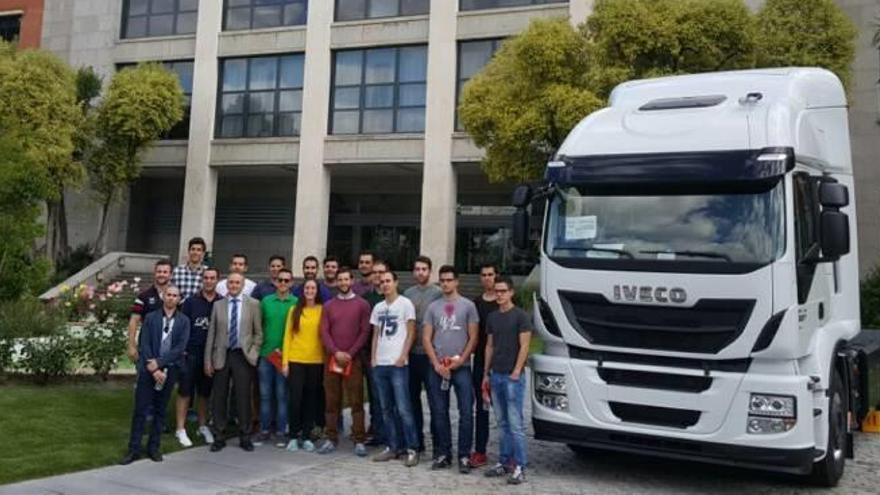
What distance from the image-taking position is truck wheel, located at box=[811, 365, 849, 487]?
6680 millimetres

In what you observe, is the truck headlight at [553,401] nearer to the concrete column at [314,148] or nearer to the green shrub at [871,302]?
the green shrub at [871,302]

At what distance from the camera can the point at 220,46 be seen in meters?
28.8

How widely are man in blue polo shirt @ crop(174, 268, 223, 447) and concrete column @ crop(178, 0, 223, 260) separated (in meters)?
21.3

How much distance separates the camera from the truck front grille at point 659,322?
6.14m

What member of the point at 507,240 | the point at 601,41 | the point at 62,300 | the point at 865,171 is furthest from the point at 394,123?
the point at 865,171

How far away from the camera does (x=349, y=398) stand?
8.11 metres

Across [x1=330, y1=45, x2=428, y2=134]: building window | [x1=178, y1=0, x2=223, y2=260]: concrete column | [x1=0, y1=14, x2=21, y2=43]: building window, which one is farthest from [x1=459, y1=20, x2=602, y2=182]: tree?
[x1=0, y1=14, x2=21, y2=43]: building window

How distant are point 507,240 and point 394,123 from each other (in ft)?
19.4

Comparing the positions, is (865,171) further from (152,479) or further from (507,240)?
(152,479)

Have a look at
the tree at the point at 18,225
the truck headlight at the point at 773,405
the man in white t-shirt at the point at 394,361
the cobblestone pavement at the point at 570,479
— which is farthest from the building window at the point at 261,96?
the truck headlight at the point at 773,405

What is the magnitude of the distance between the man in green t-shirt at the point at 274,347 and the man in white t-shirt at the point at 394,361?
41.4 inches

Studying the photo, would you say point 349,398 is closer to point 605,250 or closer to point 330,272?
point 330,272

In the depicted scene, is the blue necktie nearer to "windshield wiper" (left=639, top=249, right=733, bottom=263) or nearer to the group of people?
the group of people

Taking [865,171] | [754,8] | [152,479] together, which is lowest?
[152,479]
